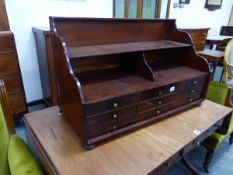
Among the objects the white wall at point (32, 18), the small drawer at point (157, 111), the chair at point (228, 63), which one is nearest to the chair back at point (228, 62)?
the chair at point (228, 63)

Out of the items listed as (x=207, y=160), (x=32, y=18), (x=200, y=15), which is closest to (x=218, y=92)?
(x=207, y=160)

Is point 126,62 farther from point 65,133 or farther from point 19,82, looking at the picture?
point 19,82

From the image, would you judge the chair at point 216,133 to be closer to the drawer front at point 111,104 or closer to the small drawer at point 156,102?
the small drawer at point 156,102

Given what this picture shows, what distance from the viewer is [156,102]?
45.0 inches

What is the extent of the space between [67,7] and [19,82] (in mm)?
1088

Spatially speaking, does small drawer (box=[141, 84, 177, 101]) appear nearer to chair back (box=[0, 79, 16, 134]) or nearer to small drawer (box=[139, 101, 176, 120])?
small drawer (box=[139, 101, 176, 120])

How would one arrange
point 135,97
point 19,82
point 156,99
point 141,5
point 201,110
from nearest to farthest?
point 135,97 < point 156,99 < point 201,110 < point 19,82 < point 141,5

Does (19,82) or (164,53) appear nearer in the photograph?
(164,53)

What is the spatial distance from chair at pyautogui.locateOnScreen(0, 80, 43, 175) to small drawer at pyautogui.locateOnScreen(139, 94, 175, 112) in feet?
1.97

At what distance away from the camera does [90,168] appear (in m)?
0.82

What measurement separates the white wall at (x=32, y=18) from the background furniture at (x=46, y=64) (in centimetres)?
9

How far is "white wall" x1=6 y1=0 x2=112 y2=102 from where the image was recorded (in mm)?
2051

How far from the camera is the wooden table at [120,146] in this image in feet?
2.72

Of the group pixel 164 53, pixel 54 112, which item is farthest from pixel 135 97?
pixel 164 53
